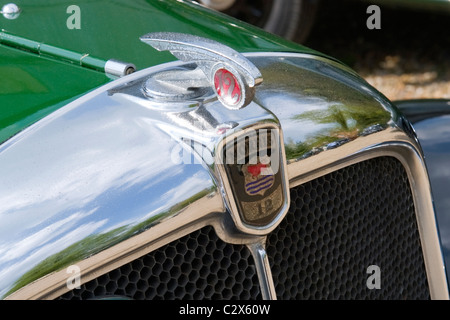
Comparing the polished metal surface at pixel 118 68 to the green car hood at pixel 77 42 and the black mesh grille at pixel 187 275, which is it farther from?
the black mesh grille at pixel 187 275

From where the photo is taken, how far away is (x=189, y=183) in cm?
126

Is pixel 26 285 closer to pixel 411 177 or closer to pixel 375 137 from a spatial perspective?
pixel 375 137

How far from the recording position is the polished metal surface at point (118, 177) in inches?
45.8

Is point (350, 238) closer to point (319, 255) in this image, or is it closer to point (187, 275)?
point (319, 255)

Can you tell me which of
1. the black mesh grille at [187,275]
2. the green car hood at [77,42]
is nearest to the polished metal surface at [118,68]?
the green car hood at [77,42]

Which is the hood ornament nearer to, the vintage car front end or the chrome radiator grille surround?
the vintage car front end

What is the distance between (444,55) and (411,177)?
384 cm

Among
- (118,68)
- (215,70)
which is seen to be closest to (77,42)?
(118,68)

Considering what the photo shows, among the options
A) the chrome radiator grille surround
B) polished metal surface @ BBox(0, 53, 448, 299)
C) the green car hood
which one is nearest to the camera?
polished metal surface @ BBox(0, 53, 448, 299)

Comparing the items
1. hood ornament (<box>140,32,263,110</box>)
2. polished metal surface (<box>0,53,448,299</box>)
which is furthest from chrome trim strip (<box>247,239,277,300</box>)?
hood ornament (<box>140,32,263,110</box>)

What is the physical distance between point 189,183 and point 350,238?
0.49 meters

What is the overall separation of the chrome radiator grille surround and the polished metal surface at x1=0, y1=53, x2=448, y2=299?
3 centimetres

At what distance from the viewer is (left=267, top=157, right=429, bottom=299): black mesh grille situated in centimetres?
146

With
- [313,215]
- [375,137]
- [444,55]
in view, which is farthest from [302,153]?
[444,55]
